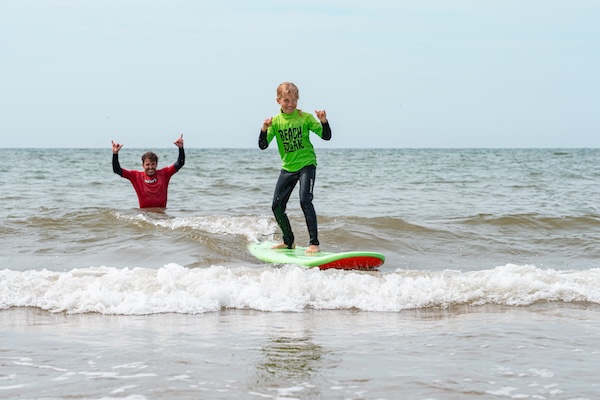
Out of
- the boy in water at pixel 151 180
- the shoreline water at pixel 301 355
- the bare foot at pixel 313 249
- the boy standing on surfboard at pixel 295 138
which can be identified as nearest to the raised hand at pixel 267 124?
the boy standing on surfboard at pixel 295 138

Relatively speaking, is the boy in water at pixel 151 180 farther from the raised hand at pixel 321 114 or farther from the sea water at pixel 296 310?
the raised hand at pixel 321 114

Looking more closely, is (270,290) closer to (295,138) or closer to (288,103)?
(295,138)

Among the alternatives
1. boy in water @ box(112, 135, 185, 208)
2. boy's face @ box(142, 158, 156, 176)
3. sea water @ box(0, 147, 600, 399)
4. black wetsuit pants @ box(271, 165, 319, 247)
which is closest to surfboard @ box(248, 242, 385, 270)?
sea water @ box(0, 147, 600, 399)

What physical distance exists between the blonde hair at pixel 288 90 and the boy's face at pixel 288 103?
3cm

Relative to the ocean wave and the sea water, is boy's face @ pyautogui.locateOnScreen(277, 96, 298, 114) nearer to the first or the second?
the sea water

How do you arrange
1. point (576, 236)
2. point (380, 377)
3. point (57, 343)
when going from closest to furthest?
point (380, 377) → point (57, 343) → point (576, 236)

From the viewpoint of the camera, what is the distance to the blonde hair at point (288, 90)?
27.0 feet

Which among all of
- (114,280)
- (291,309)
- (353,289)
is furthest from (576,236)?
(114,280)

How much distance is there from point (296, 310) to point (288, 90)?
292 centimetres

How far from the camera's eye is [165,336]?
5.15 metres

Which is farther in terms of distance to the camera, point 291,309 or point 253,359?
point 291,309

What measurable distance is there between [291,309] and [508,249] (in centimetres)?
520

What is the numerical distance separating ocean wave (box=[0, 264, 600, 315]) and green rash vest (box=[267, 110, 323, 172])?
1597 mm

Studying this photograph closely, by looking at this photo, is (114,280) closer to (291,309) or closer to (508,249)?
(291,309)
